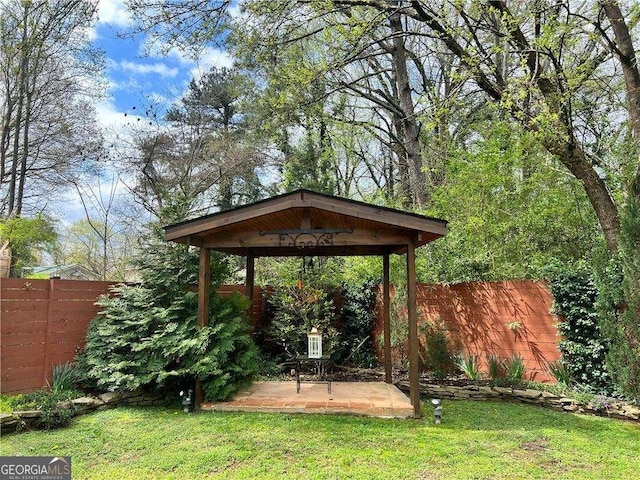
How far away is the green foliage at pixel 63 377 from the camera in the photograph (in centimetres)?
461

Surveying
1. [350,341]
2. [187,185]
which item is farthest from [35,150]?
[350,341]

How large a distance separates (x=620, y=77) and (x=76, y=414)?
10267mm

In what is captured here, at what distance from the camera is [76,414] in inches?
172

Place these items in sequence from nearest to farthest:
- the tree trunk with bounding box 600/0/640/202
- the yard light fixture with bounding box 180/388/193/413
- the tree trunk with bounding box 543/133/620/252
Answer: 1. the yard light fixture with bounding box 180/388/193/413
2. the tree trunk with bounding box 600/0/640/202
3. the tree trunk with bounding box 543/133/620/252

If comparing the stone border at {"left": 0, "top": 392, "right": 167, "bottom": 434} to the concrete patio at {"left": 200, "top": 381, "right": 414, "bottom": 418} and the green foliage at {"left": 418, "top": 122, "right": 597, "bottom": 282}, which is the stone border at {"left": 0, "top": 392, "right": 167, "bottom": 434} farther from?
the green foliage at {"left": 418, "top": 122, "right": 597, "bottom": 282}

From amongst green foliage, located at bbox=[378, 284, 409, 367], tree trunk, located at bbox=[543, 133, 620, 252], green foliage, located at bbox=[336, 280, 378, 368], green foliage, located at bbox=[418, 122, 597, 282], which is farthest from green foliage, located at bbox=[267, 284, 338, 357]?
tree trunk, located at bbox=[543, 133, 620, 252]

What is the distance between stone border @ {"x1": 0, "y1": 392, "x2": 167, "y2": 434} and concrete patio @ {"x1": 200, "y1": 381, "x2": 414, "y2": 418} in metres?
0.77

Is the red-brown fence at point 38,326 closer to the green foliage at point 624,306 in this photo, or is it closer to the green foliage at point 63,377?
the green foliage at point 63,377

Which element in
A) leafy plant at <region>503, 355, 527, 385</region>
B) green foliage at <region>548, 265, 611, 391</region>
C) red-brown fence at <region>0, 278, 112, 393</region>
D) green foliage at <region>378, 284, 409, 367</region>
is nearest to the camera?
red-brown fence at <region>0, 278, 112, 393</region>

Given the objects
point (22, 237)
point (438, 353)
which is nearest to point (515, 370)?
point (438, 353)

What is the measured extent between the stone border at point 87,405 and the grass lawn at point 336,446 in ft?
0.44

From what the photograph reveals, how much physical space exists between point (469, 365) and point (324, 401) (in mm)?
2668

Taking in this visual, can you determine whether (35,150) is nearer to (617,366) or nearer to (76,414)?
(76,414)

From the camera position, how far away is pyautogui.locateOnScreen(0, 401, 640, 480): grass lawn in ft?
10.3
